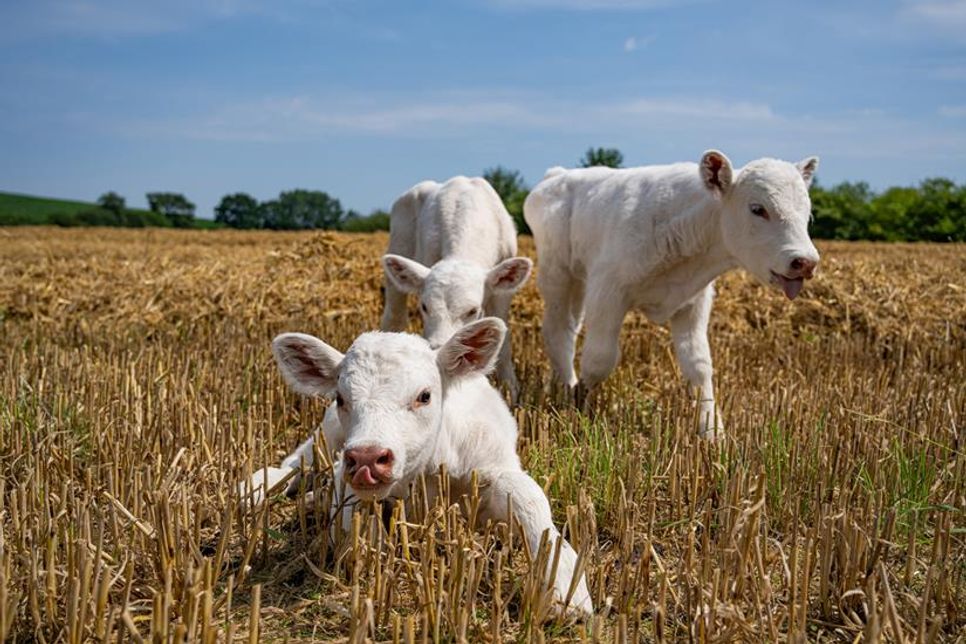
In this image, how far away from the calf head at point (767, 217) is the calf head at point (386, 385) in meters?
2.64

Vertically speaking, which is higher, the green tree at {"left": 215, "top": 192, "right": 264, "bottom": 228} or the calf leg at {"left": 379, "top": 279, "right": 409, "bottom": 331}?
the green tree at {"left": 215, "top": 192, "right": 264, "bottom": 228}

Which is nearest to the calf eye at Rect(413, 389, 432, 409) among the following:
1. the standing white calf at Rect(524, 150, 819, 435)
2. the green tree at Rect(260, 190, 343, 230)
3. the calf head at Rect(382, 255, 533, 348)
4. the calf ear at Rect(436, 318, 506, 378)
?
the calf ear at Rect(436, 318, 506, 378)

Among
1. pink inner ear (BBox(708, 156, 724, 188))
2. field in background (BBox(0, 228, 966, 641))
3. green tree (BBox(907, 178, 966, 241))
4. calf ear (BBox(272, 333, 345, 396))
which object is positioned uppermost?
green tree (BBox(907, 178, 966, 241))

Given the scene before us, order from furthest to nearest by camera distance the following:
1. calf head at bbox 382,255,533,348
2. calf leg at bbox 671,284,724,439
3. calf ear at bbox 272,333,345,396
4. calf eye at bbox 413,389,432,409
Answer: calf leg at bbox 671,284,724,439 → calf head at bbox 382,255,533,348 → calf ear at bbox 272,333,345,396 → calf eye at bbox 413,389,432,409

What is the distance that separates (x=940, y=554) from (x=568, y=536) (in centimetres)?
162

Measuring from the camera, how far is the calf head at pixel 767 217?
5.71m

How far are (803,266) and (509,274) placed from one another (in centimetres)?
234

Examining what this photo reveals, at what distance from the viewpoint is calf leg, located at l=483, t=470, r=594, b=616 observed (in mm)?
3245

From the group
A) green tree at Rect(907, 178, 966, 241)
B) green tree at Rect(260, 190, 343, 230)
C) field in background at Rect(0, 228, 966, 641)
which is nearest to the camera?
field in background at Rect(0, 228, 966, 641)

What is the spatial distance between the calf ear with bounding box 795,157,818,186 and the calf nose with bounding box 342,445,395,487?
14.6ft

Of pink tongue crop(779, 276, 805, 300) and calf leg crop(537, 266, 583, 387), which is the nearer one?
pink tongue crop(779, 276, 805, 300)

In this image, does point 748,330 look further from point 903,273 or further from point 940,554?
point 940,554

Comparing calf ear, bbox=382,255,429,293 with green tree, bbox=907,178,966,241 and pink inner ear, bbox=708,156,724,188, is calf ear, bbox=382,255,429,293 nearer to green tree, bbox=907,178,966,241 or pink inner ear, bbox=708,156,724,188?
pink inner ear, bbox=708,156,724,188

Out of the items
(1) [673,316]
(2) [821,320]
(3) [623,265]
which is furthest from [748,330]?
(3) [623,265]
